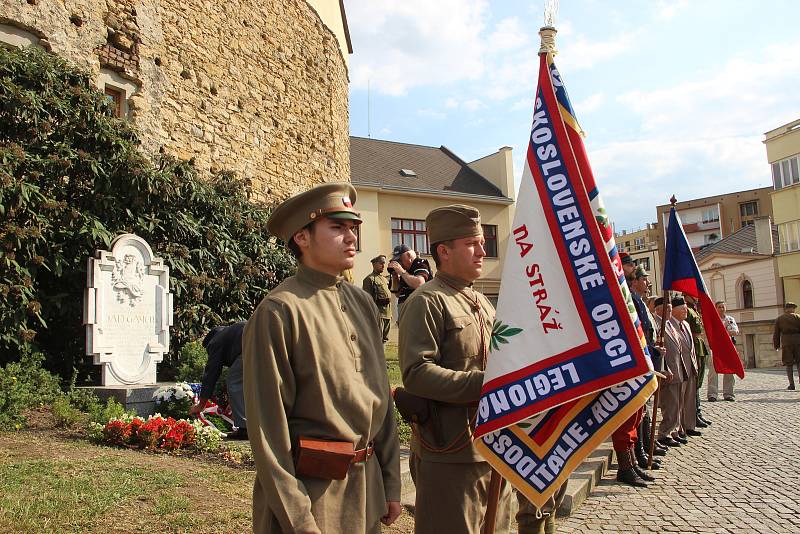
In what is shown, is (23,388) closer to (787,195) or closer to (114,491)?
(114,491)

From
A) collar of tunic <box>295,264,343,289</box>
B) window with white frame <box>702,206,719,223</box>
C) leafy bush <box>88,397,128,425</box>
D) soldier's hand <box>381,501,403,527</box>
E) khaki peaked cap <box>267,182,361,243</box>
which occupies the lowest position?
leafy bush <box>88,397,128,425</box>

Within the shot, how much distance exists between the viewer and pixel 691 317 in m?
10.2

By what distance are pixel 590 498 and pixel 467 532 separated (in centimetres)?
324

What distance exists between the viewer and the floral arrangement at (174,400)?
7.71 meters

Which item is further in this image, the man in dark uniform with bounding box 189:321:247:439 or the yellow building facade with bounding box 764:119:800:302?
the yellow building facade with bounding box 764:119:800:302

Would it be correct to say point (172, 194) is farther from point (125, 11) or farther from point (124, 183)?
point (125, 11)

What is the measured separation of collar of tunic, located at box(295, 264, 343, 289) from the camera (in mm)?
2541

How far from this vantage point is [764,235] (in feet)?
135

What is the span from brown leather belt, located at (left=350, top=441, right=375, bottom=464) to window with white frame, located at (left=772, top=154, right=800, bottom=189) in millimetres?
37349

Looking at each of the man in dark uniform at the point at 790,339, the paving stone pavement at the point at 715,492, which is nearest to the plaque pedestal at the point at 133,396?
the paving stone pavement at the point at 715,492

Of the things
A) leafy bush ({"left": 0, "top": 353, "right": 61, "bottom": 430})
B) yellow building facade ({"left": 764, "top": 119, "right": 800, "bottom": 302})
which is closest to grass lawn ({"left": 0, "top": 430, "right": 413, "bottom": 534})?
leafy bush ({"left": 0, "top": 353, "right": 61, "bottom": 430})

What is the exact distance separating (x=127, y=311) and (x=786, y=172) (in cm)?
3535

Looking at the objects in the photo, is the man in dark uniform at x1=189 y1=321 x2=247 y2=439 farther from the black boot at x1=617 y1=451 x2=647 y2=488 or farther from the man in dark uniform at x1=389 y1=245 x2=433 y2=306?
the black boot at x1=617 y1=451 x2=647 y2=488

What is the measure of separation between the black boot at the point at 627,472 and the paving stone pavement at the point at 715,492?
3.9 inches
